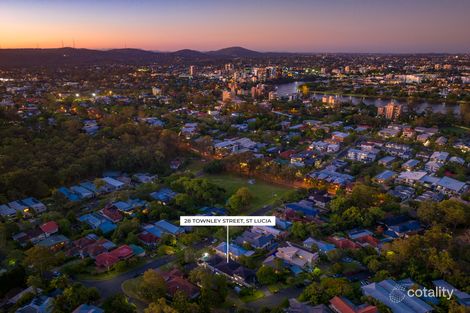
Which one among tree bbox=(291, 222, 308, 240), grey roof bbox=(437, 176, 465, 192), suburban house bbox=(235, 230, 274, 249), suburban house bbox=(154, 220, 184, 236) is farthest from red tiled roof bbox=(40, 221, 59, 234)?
grey roof bbox=(437, 176, 465, 192)

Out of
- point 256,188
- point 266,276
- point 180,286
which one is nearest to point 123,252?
point 180,286

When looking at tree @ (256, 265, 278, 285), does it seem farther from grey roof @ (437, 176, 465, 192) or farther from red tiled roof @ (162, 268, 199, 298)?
grey roof @ (437, 176, 465, 192)

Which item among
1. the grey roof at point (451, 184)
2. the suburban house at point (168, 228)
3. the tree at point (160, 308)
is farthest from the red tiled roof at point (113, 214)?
the grey roof at point (451, 184)

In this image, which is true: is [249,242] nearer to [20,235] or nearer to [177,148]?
[20,235]

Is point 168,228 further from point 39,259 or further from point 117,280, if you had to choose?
point 39,259

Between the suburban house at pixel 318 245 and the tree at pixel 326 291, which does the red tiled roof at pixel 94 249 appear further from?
the suburban house at pixel 318 245
